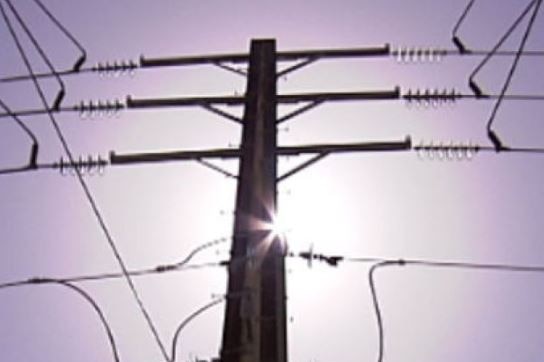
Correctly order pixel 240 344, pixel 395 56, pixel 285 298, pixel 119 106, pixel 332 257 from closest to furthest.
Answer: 1. pixel 240 344
2. pixel 285 298
3. pixel 332 257
4. pixel 119 106
5. pixel 395 56

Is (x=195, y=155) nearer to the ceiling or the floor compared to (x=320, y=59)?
nearer to the floor

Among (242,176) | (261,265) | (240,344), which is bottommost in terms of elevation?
(240,344)

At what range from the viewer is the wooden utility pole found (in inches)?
231

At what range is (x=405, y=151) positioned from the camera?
25.3ft

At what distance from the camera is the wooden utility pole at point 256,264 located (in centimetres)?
588

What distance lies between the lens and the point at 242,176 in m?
7.21

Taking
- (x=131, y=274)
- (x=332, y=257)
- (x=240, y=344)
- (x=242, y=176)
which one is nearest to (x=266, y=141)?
(x=242, y=176)

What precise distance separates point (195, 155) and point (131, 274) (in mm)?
1217

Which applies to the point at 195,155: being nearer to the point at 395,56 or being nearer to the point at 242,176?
the point at 242,176

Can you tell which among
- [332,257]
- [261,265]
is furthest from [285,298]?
[332,257]

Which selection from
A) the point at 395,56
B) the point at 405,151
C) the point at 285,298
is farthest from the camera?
the point at 395,56

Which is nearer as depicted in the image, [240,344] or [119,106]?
[240,344]

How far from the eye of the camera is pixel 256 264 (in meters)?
6.39

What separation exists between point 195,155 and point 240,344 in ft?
7.26
